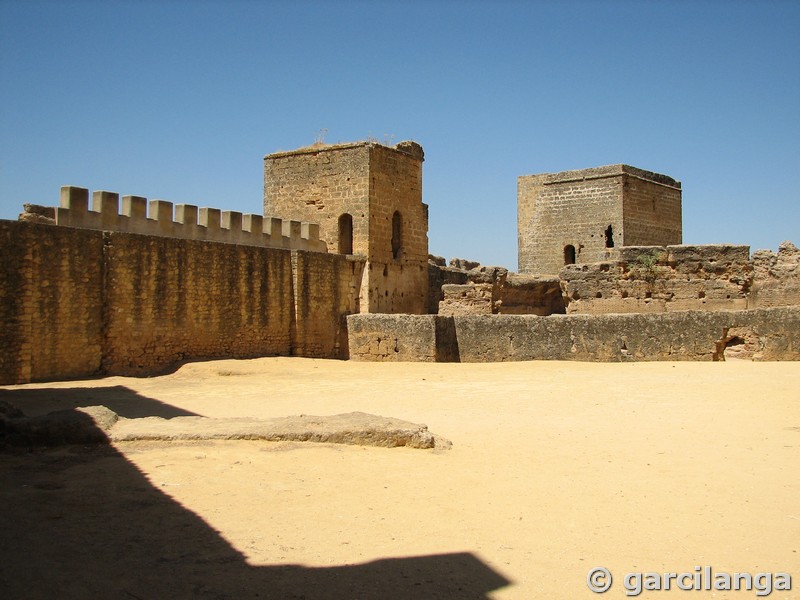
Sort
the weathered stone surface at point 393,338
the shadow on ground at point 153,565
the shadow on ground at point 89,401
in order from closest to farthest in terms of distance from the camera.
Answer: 1. the shadow on ground at point 153,565
2. the shadow on ground at point 89,401
3. the weathered stone surface at point 393,338

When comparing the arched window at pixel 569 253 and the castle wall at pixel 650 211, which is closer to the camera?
the castle wall at pixel 650 211

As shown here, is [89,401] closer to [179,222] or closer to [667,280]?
[179,222]

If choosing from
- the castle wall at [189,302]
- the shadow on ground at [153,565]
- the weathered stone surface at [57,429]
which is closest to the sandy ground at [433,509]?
the shadow on ground at [153,565]

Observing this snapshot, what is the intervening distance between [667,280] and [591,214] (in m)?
10.4

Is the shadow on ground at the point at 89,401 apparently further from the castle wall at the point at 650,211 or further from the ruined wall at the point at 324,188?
the castle wall at the point at 650,211

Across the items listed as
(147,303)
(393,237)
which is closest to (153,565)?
(147,303)

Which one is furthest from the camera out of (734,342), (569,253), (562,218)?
(569,253)

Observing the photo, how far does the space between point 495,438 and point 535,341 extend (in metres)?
7.86

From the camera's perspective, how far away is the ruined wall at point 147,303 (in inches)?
479

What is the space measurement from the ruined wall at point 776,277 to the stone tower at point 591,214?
9899mm

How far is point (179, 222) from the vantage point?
16.4m

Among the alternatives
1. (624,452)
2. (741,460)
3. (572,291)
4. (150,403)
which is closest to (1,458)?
(150,403)

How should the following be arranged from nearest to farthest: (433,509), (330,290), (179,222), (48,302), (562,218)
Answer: (433,509) < (48,302) < (179,222) < (330,290) < (562,218)

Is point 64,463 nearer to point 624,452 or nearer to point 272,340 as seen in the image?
point 624,452
